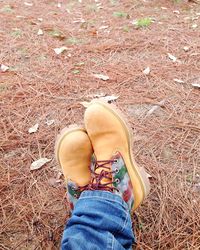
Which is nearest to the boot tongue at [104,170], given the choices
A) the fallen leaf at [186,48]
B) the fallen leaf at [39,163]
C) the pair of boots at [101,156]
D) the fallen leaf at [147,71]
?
the pair of boots at [101,156]

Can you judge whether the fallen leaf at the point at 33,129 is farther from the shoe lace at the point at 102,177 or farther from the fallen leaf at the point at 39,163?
the shoe lace at the point at 102,177

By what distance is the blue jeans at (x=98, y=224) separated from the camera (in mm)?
982

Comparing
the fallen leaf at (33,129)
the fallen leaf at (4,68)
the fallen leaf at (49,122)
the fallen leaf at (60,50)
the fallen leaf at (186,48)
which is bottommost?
the fallen leaf at (186,48)

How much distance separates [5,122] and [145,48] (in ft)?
4.05

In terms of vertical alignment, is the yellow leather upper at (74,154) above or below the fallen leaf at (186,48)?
above

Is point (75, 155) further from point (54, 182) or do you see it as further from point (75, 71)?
point (75, 71)

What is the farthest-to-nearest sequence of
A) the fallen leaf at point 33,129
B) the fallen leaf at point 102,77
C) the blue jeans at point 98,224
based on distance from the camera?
the fallen leaf at point 102,77, the fallen leaf at point 33,129, the blue jeans at point 98,224

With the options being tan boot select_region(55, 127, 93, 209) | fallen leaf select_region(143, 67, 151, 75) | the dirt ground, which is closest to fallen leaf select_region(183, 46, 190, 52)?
the dirt ground

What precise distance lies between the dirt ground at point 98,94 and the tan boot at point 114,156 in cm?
15

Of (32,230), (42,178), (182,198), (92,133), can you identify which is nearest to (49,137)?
(42,178)

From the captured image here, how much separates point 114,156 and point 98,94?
0.75 m

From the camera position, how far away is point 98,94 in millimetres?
2029

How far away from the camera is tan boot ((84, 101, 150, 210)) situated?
123 centimetres

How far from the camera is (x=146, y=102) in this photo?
1959 mm
